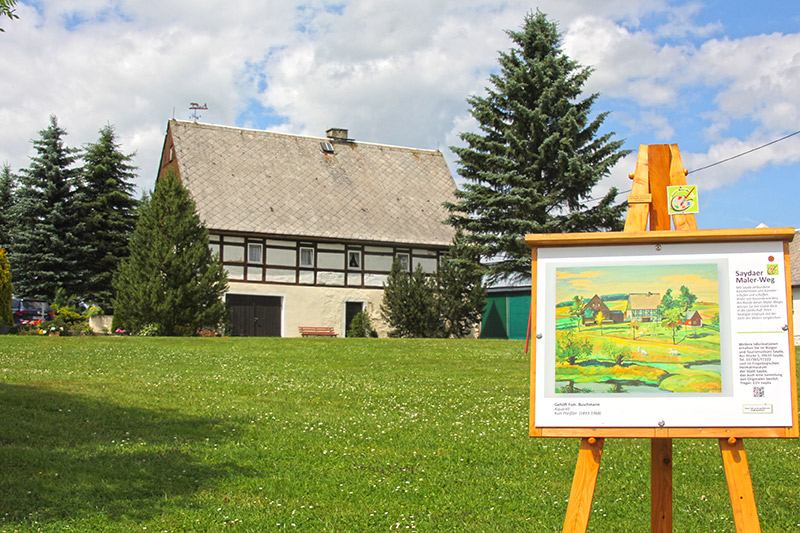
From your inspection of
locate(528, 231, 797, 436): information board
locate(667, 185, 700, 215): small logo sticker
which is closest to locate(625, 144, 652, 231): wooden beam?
locate(667, 185, 700, 215): small logo sticker

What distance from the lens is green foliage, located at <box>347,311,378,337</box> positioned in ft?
113

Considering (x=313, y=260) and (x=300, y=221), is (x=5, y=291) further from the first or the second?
(x=313, y=260)

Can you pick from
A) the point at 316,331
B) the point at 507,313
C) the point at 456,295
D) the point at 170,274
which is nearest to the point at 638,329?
the point at 170,274

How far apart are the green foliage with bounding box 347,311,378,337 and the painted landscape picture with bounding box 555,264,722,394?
29302 mm

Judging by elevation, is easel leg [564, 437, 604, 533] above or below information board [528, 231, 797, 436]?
below

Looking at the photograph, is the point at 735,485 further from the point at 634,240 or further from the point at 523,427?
the point at 523,427

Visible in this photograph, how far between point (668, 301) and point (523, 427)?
17.3ft

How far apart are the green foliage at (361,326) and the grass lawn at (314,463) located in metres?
20.2

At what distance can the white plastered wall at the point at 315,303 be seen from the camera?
3419 cm

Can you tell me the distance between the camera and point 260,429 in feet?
30.9

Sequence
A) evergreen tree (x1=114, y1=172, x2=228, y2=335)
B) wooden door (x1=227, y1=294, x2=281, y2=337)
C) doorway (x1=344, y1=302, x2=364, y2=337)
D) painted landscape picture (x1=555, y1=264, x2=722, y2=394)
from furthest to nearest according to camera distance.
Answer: doorway (x1=344, y1=302, x2=364, y2=337), wooden door (x1=227, y1=294, x2=281, y2=337), evergreen tree (x1=114, y1=172, x2=228, y2=335), painted landscape picture (x1=555, y1=264, x2=722, y2=394)

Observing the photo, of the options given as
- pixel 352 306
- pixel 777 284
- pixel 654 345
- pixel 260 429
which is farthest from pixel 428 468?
pixel 352 306

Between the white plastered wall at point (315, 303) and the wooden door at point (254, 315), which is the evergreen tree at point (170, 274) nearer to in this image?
the wooden door at point (254, 315)

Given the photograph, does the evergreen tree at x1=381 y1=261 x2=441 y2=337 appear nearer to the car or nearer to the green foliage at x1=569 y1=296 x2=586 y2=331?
the car
